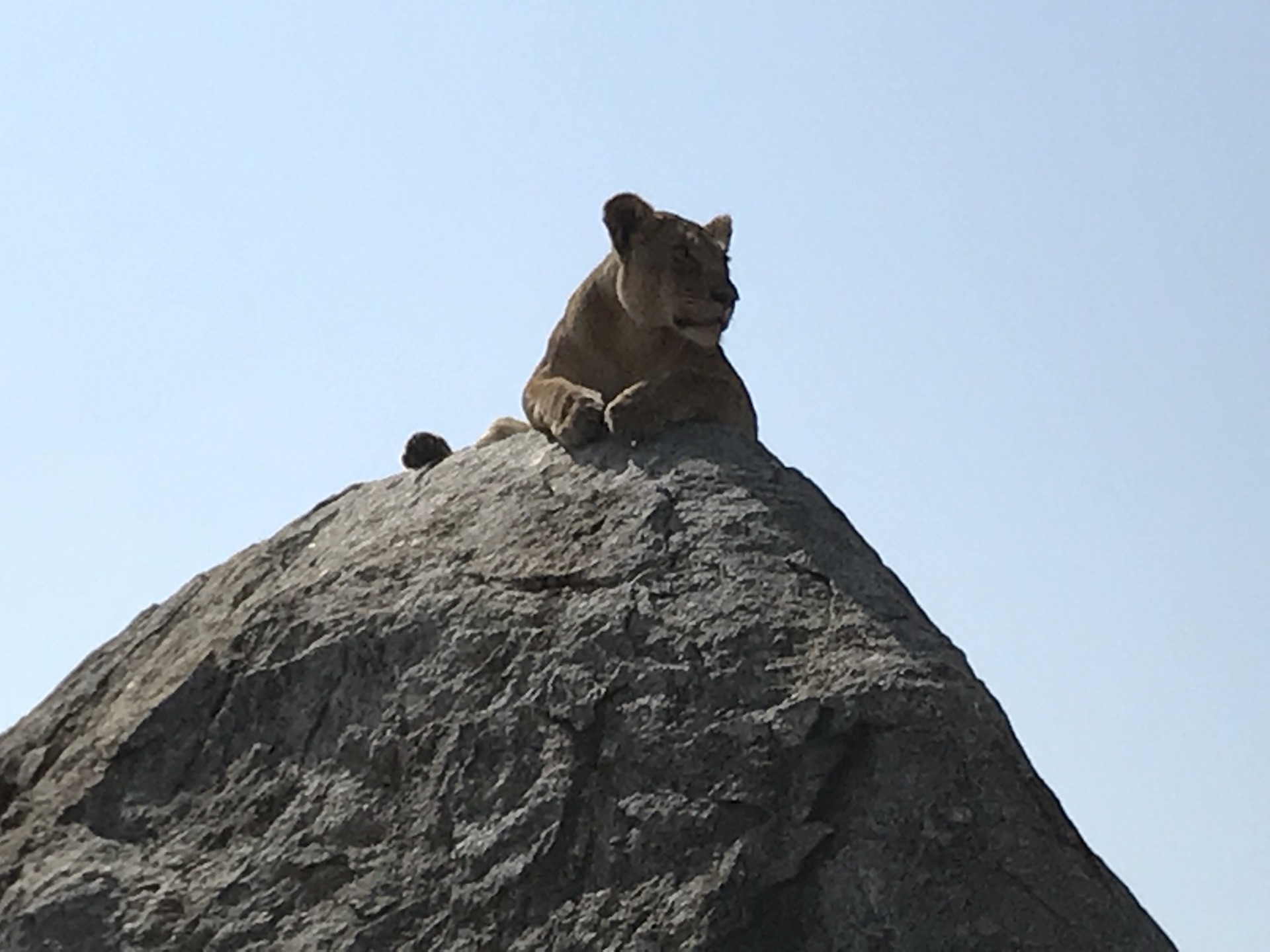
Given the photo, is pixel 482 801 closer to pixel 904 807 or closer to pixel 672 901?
pixel 672 901

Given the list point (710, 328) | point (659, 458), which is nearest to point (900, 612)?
point (659, 458)

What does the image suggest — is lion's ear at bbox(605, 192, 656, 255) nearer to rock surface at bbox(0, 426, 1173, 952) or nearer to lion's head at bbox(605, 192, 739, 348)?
lion's head at bbox(605, 192, 739, 348)

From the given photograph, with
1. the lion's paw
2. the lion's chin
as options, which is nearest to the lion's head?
the lion's chin

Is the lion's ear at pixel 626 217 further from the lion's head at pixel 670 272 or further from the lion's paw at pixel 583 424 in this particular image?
the lion's paw at pixel 583 424

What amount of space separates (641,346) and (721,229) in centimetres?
63

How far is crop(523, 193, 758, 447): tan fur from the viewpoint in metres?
7.47

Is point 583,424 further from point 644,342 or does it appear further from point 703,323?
point 644,342

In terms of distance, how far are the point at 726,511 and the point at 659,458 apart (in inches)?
20.3

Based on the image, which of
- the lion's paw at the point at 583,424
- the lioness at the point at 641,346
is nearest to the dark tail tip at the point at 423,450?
the lioness at the point at 641,346

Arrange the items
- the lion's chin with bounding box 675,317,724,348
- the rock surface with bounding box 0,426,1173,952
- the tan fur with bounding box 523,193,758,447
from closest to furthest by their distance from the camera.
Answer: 1. the rock surface with bounding box 0,426,1173,952
2. the tan fur with bounding box 523,193,758,447
3. the lion's chin with bounding box 675,317,724,348

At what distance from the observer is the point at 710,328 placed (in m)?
Answer: 8.16

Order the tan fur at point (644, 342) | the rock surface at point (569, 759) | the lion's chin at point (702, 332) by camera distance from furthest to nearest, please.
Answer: the lion's chin at point (702, 332)
the tan fur at point (644, 342)
the rock surface at point (569, 759)

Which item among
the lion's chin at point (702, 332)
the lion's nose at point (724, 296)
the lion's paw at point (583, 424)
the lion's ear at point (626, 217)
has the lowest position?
the lion's paw at point (583, 424)

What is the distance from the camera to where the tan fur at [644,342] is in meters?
7.47
